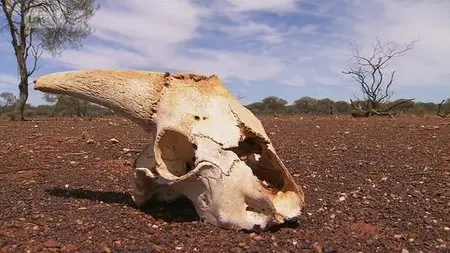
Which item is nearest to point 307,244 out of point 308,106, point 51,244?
point 51,244

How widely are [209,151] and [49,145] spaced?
4.58 m

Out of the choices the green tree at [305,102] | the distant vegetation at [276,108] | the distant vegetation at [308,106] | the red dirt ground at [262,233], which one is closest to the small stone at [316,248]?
the red dirt ground at [262,233]

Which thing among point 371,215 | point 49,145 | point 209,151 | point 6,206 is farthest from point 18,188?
point 371,215

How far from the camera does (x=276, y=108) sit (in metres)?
30.7

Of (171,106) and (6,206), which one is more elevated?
(171,106)

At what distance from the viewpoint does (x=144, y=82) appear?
4.51 metres

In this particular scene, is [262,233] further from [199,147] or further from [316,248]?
[199,147]

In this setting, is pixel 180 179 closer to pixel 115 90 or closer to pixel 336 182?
pixel 115 90

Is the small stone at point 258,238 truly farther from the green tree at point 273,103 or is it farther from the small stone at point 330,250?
the green tree at point 273,103

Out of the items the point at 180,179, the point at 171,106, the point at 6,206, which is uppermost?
the point at 171,106

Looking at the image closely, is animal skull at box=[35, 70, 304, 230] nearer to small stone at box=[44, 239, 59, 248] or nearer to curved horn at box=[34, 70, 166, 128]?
curved horn at box=[34, 70, 166, 128]

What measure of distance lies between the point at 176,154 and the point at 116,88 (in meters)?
0.80

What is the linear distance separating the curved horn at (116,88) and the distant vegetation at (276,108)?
12.7 m

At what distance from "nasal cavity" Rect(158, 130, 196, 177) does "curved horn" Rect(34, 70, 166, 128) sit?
0.85 feet
